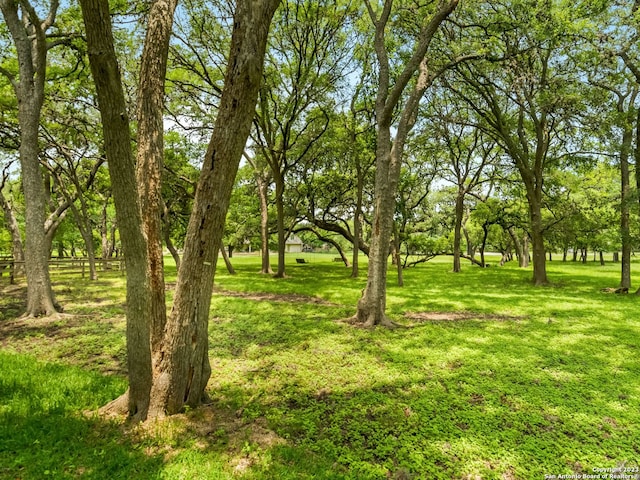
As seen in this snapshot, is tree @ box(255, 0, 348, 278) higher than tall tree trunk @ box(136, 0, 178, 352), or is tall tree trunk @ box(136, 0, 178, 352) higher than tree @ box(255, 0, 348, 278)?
tree @ box(255, 0, 348, 278)

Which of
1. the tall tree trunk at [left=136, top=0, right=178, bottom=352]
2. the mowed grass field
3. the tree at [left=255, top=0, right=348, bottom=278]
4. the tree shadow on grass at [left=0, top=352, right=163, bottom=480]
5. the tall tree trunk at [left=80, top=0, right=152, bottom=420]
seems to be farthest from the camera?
the tree at [left=255, top=0, right=348, bottom=278]

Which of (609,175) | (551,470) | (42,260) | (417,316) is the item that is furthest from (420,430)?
(609,175)

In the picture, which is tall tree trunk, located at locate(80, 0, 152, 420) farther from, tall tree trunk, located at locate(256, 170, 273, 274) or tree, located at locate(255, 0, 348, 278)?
tall tree trunk, located at locate(256, 170, 273, 274)

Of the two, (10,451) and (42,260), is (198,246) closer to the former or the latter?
(10,451)

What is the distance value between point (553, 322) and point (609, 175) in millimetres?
25107

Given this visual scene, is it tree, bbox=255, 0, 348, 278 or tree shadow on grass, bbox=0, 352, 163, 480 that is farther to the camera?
tree, bbox=255, 0, 348, 278

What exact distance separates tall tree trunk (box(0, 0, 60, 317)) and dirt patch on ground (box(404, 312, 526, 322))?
8.71 metres

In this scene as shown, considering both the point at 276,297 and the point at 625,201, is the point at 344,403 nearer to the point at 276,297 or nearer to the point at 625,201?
the point at 276,297

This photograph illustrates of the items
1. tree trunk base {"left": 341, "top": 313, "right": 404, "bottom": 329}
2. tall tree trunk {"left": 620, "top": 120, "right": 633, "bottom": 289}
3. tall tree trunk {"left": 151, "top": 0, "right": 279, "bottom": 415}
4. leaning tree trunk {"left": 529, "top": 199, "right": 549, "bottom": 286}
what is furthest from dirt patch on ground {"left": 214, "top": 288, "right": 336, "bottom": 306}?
leaning tree trunk {"left": 529, "top": 199, "right": 549, "bottom": 286}

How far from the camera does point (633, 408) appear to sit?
3691 millimetres

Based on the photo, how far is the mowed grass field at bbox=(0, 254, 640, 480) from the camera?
2705mm

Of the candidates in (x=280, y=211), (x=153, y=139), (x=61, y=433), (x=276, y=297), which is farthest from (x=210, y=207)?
(x=280, y=211)

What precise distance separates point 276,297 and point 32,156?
287 inches

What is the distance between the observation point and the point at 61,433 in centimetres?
299
